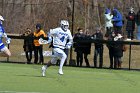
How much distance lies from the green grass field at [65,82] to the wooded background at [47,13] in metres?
11.6

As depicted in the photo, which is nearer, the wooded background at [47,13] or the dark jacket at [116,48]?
the dark jacket at [116,48]

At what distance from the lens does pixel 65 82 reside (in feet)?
60.0

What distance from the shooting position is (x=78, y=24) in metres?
33.7

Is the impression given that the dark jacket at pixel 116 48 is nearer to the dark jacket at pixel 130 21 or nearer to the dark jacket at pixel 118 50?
the dark jacket at pixel 118 50

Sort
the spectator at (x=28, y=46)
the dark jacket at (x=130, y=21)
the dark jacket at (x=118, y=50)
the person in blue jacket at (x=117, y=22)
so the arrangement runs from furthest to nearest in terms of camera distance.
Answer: the dark jacket at (x=130, y=21), the person in blue jacket at (x=117, y=22), the spectator at (x=28, y=46), the dark jacket at (x=118, y=50)

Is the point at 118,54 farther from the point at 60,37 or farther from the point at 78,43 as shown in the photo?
the point at 60,37

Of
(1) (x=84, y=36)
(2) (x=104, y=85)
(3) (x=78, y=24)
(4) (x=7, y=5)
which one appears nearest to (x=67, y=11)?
(3) (x=78, y=24)

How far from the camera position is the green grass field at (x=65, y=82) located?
52.7 feet

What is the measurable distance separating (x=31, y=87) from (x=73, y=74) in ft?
18.4

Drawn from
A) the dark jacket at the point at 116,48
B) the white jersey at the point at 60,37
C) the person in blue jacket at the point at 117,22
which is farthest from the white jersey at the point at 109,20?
the white jersey at the point at 60,37

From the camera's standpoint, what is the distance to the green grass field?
1608 cm

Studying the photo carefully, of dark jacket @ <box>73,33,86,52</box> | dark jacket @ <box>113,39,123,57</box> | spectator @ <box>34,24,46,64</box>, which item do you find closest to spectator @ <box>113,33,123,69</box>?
dark jacket @ <box>113,39,123,57</box>

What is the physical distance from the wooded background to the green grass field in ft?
38.0

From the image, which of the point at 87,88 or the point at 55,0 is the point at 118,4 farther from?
the point at 87,88
